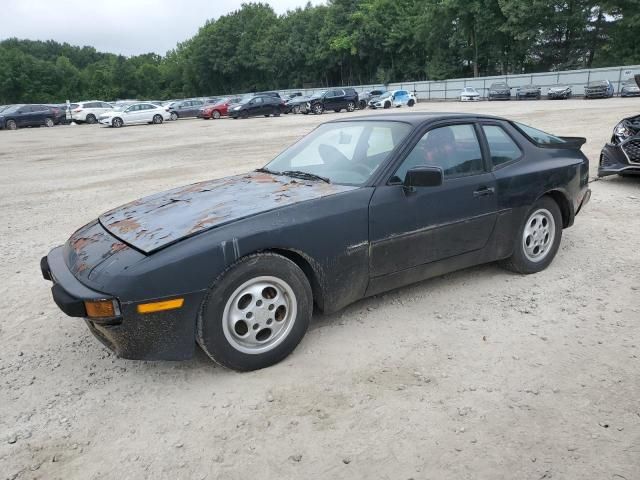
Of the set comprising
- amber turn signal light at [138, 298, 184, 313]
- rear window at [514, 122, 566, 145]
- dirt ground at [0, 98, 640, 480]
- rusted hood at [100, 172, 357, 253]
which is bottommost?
dirt ground at [0, 98, 640, 480]

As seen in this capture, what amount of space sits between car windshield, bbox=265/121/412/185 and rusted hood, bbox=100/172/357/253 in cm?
19

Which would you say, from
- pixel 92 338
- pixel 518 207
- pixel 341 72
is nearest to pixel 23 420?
pixel 92 338

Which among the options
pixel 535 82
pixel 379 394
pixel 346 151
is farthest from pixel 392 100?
pixel 379 394

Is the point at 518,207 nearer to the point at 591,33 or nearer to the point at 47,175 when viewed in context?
the point at 47,175

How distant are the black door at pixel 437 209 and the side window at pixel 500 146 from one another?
16 cm

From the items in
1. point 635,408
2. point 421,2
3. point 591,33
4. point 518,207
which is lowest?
point 635,408

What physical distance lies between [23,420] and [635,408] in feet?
10.5

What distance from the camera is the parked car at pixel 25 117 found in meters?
31.2

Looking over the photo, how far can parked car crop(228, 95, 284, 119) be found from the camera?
106 ft

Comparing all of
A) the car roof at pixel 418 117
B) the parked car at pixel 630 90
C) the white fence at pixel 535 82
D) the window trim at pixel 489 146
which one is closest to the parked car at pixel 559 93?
the white fence at pixel 535 82

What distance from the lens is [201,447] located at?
2434mm

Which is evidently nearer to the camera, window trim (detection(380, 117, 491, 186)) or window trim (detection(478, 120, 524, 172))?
window trim (detection(380, 117, 491, 186))

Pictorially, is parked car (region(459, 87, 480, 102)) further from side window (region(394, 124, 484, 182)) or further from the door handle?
the door handle

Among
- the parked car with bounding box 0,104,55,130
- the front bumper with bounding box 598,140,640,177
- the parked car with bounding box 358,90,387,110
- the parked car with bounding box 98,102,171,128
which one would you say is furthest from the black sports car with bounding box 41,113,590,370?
the parked car with bounding box 0,104,55,130
